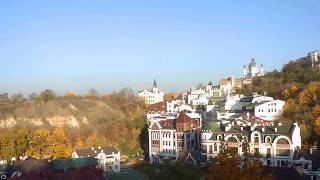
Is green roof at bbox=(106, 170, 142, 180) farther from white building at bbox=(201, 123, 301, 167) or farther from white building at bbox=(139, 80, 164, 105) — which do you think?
white building at bbox=(139, 80, 164, 105)

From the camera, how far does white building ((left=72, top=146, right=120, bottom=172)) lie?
44031mm

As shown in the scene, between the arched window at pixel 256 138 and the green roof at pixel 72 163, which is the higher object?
the arched window at pixel 256 138

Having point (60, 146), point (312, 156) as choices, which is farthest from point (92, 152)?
point (312, 156)

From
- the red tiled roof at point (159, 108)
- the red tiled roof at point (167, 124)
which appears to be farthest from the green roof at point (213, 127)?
the red tiled roof at point (159, 108)

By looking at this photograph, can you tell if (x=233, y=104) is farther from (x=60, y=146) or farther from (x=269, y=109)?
(x=60, y=146)

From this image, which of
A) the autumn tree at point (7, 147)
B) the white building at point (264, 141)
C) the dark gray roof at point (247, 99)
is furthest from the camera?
the dark gray roof at point (247, 99)

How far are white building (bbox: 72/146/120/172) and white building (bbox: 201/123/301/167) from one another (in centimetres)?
895

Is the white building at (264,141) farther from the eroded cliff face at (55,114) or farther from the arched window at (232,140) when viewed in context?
the eroded cliff face at (55,114)

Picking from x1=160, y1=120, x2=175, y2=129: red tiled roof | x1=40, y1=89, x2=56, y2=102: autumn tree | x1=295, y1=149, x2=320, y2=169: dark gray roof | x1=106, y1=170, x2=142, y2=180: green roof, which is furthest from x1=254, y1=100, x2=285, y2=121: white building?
x1=40, y1=89, x2=56, y2=102: autumn tree

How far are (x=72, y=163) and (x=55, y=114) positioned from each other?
29448 mm

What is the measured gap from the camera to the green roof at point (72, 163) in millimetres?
38906

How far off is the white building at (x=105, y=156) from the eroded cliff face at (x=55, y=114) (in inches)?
826

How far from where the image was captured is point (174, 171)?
2327cm

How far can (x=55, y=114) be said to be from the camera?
68.1 m
